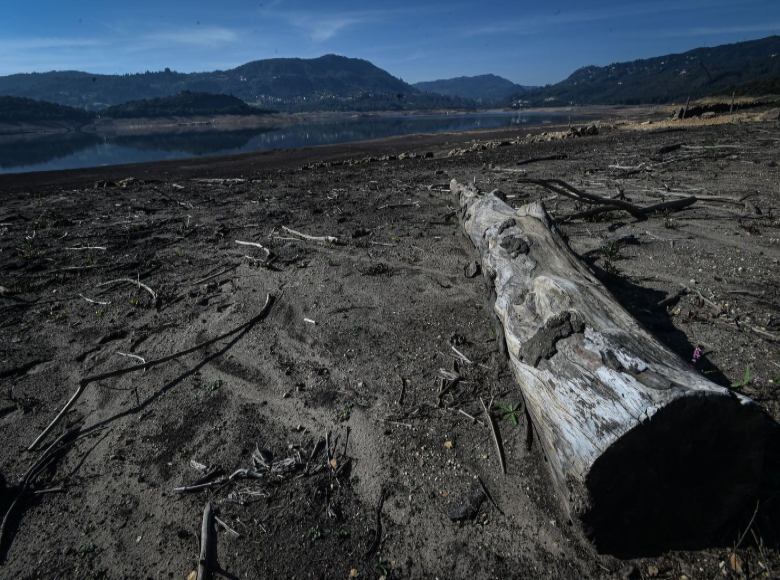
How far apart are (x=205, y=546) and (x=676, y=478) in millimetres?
2963

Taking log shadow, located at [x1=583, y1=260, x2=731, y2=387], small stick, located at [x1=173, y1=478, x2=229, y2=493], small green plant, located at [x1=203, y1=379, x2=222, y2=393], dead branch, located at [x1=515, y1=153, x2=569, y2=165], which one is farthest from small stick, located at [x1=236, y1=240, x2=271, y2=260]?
dead branch, located at [x1=515, y1=153, x2=569, y2=165]

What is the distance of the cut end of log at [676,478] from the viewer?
2.12 m

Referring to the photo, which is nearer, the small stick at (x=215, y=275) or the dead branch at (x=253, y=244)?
the small stick at (x=215, y=275)

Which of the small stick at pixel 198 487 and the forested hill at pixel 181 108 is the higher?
the forested hill at pixel 181 108

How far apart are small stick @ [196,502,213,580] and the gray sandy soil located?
0.21 ft

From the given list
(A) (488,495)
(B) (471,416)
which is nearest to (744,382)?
(B) (471,416)

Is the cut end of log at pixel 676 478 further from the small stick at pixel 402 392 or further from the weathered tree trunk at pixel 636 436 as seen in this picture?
the small stick at pixel 402 392

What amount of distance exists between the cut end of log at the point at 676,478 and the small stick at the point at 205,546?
2313mm

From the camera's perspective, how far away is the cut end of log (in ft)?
6.97

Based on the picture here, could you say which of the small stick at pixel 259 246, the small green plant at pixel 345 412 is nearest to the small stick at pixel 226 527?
the small green plant at pixel 345 412

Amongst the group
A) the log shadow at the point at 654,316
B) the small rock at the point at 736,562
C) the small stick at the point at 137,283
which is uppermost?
the log shadow at the point at 654,316

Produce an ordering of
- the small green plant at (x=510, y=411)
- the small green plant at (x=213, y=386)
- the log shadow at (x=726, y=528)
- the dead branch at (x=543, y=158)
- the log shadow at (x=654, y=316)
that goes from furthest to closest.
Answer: the dead branch at (x=543, y=158) → the small green plant at (x=213, y=386) → the log shadow at (x=654, y=316) → the small green plant at (x=510, y=411) → the log shadow at (x=726, y=528)

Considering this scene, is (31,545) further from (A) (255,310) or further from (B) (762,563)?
(B) (762,563)

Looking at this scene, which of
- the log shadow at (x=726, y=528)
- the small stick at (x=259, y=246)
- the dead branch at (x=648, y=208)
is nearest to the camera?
the log shadow at (x=726, y=528)
